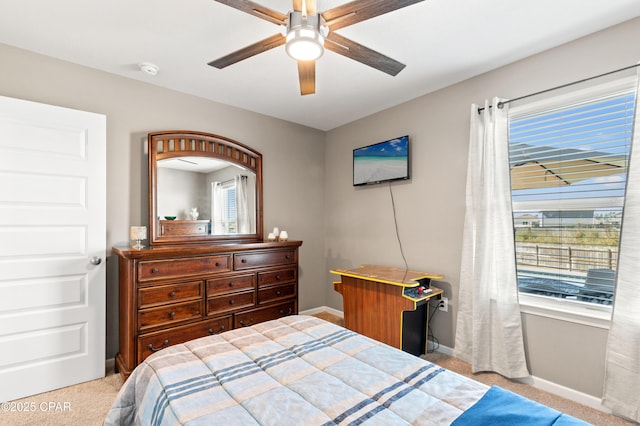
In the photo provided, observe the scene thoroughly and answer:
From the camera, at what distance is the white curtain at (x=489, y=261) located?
2.41 meters

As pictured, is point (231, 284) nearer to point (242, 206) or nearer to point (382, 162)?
point (242, 206)

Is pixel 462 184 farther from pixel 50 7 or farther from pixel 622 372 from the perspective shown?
pixel 50 7

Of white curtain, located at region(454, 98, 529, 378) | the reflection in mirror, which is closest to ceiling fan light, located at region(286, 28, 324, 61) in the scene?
white curtain, located at region(454, 98, 529, 378)

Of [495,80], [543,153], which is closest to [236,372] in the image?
[543,153]

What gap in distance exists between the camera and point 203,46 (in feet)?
7.64

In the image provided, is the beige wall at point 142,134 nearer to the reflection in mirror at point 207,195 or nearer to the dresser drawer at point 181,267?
the reflection in mirror at point 207,195

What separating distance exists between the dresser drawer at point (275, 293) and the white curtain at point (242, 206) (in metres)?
0.73

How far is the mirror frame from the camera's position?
2.84m

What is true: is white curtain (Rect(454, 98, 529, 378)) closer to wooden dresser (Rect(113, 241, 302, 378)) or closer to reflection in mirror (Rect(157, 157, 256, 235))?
wooden dresser (Rect(113, 241, 302, 378))

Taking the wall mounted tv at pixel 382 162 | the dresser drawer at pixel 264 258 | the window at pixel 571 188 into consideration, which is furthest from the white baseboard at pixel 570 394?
the dresser drawer at pixel 264 258

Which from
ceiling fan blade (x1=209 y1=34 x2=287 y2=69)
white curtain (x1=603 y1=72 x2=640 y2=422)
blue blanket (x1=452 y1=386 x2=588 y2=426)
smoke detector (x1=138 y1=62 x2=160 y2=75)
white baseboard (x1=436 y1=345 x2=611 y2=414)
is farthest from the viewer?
smoke detector (x1=138 y1=62 x2=160 y2=75)

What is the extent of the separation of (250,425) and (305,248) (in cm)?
317

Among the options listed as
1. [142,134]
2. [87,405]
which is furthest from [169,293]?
[142,134]

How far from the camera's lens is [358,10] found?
1484 millimetres
